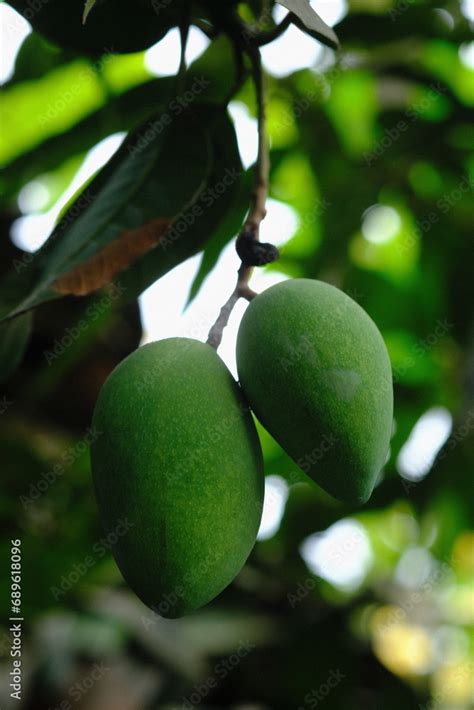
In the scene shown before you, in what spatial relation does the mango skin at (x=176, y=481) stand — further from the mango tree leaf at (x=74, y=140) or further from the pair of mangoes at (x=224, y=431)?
the mango tree leaf at (x=74, y=140)

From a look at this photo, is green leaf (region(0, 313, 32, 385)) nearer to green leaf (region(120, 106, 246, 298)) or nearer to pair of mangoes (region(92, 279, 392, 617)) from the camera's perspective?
green leaf (region(120, 106, 246, 298))

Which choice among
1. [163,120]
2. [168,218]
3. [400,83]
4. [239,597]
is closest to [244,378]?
[168,218]

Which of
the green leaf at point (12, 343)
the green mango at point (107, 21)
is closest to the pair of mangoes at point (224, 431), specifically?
the green leaf at point (12, 343)

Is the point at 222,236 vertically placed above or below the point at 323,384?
below

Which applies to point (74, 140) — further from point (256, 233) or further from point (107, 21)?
point (256, 233)

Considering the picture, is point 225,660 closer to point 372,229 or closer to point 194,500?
point 372,229

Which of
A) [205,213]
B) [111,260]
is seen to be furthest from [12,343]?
[205,213]

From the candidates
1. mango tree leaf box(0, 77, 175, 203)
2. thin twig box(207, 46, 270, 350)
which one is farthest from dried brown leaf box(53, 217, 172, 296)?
mango tree leaf box(0, 77, 175, 203)
